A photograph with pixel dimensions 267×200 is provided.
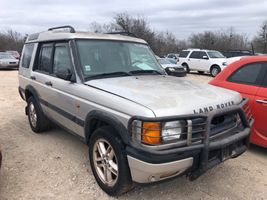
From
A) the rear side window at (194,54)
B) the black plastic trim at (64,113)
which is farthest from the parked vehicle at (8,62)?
the black plastic trim at (64,113)

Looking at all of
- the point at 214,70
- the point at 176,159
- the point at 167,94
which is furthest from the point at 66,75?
the point at 214,70

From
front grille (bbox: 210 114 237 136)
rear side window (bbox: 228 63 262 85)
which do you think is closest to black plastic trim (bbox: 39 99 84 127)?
front grille (bbox: 210 114 237 136)

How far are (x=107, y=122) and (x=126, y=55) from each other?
5.28 feet

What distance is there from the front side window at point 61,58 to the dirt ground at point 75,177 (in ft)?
4.57

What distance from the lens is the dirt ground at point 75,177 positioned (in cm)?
375

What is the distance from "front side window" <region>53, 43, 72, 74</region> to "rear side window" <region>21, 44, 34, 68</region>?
1385mm

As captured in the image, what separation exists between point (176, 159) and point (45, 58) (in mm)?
3418

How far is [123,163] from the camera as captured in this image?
10.7ft

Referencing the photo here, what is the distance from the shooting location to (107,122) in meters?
3.47

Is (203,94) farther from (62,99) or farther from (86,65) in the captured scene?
(62,99)

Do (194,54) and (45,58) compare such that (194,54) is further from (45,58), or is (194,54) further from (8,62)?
(45,58)

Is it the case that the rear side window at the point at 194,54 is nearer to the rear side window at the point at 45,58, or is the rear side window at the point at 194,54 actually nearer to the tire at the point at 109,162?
the rear side window at the point at 45,58

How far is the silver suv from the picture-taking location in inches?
120

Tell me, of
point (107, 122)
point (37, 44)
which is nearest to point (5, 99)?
point (37, 44)
